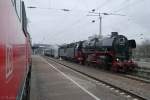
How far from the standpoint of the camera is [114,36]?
3011cm

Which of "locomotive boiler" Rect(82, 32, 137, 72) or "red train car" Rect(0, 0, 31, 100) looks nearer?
"red train car" Rect(0, 0, 31, 100)

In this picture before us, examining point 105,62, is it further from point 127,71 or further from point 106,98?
point 106,98

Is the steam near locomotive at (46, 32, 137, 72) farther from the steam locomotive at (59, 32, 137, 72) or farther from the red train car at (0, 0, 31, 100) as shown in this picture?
the red train car at (0, 0, 31, 100)

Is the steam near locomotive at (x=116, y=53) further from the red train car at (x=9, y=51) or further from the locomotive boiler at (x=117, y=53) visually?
the red train car at (x=9, y=51)

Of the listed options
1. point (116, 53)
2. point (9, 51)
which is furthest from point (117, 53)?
point (9, 51)

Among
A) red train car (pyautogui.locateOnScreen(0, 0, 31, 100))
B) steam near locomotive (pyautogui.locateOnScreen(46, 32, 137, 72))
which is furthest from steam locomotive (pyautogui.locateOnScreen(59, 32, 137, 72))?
red train car (pyautogui.locateOnScreen(0, 0, 31, 100))

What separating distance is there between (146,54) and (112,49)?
62.3m

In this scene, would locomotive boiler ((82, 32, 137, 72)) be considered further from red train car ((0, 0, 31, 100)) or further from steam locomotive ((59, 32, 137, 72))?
red train car ((0, 0, 31, 100))

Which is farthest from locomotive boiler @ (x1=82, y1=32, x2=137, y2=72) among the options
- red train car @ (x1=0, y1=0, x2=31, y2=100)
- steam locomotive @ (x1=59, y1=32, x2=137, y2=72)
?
red train car @ (x1=0, y1=0, x2=31, y2=100)

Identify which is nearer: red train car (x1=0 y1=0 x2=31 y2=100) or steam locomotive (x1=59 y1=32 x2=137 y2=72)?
red train car (x1=0 y1=0 x2=31 y2=100)

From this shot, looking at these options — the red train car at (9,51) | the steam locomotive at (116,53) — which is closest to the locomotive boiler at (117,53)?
the steam locomotive at (116,53)

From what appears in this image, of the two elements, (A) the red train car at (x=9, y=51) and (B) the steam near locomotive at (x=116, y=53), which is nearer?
(A) the red train car at (x=9, y=51)

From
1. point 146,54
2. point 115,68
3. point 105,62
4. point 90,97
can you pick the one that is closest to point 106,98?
point 90,97

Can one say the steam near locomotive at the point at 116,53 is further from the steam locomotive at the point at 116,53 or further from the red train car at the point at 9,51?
the red train car at the point at 9,51
